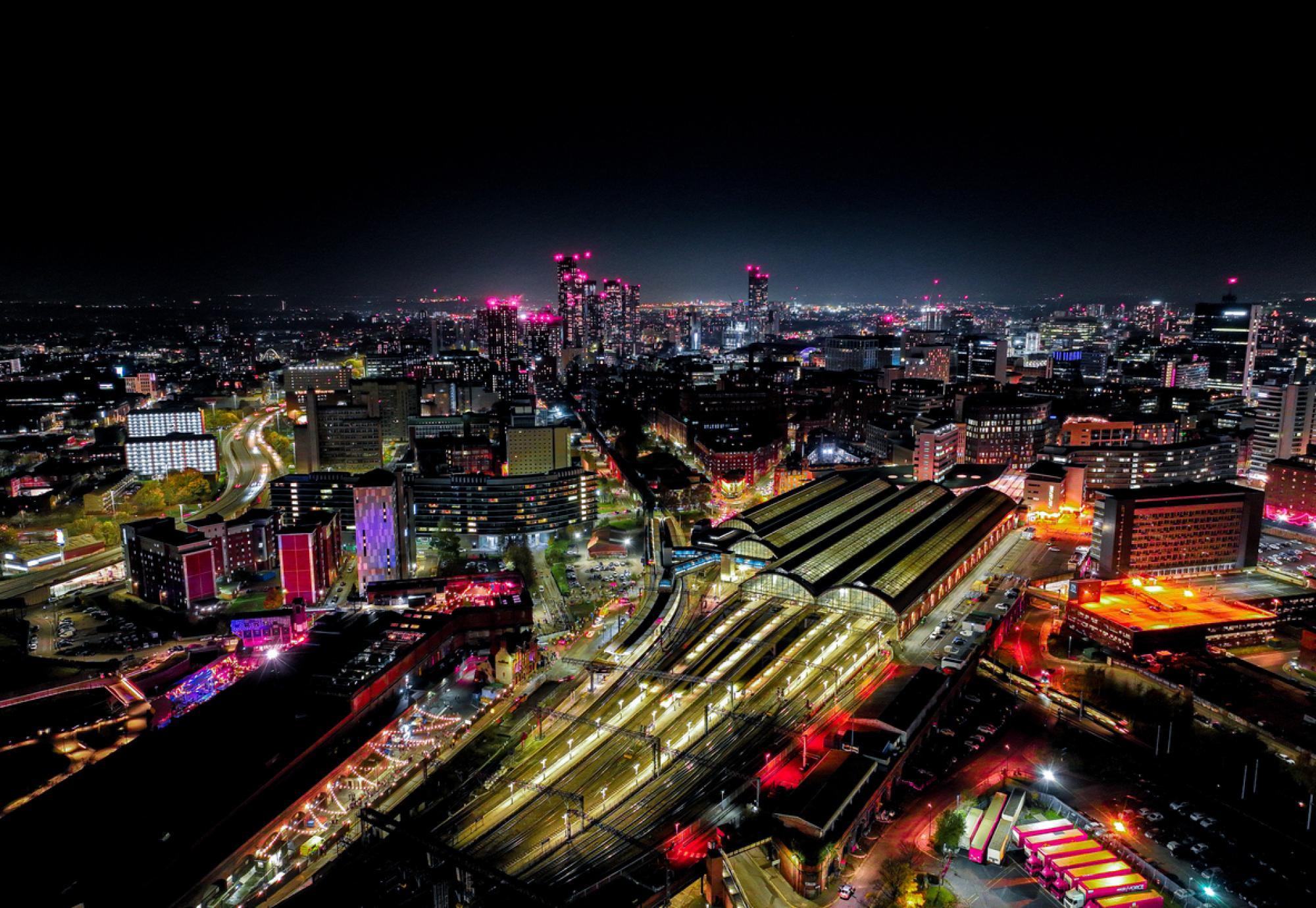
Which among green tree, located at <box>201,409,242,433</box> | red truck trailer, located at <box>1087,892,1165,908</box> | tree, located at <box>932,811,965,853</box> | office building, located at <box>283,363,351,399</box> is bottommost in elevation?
red truck trailer, located at <box>1087,892,1165,908</box>

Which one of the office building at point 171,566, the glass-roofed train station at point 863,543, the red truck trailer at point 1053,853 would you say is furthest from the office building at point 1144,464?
the office building at point 171,566

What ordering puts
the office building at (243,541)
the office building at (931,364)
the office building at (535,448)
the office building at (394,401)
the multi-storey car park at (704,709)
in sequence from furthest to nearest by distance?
1. the office building at (931,364)
2. the office building at (394,401)
3. the office building at (535,448)
4. the office building at (243,541)
5. the multi-storey car park at (704,709)

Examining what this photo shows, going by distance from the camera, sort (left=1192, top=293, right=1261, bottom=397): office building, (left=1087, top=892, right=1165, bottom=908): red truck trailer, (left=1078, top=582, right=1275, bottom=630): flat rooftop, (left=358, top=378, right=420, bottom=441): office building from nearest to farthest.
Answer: (left=1087, top=892, right=1165, bottom=908): red truck trailer
(left=1078, top=582, right=1275, bottom=630): flat rooftop
(left=358, top=378, right=420, bottom=441): office building
(left=1192, top=293, right=1261, bottom=397): office building

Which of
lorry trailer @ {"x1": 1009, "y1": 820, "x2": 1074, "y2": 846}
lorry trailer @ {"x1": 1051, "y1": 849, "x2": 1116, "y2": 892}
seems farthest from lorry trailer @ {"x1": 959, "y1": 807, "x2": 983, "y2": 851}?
lorry trailer @ {"x1": 1051, "y1": 849, "x2": 1116, "y2": 892}

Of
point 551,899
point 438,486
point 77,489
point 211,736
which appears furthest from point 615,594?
point 77,489

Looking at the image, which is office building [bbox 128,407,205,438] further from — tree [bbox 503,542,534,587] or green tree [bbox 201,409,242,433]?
tree [bbox 503,542,534,587]

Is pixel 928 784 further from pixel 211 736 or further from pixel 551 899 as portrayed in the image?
pixel 211 736

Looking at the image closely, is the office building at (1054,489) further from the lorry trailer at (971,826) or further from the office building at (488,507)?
the lorry trailer at (971,826)
